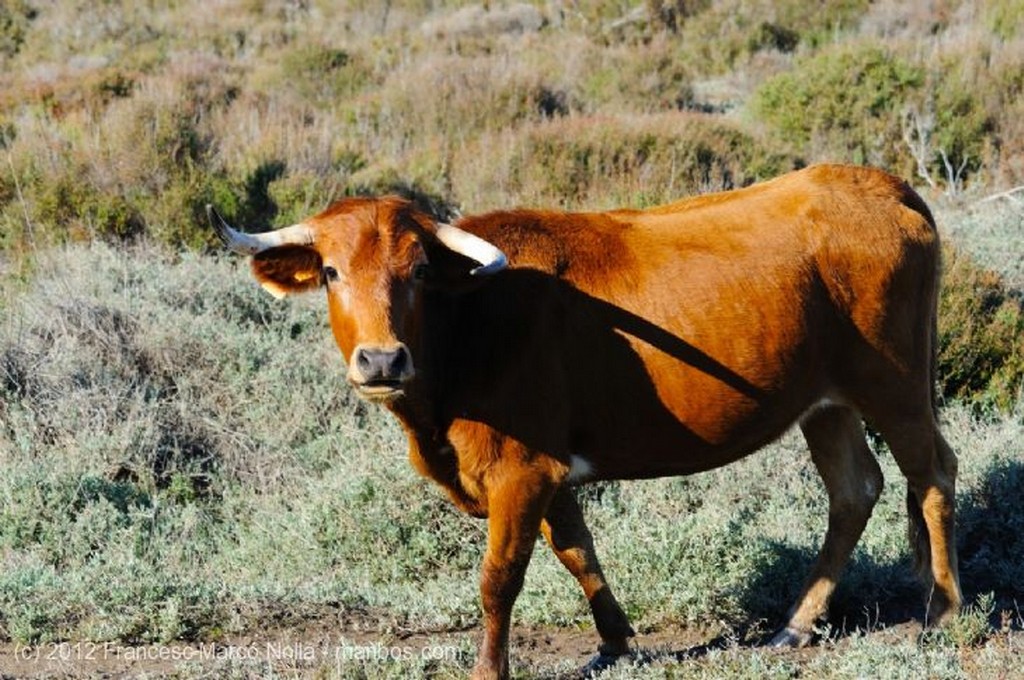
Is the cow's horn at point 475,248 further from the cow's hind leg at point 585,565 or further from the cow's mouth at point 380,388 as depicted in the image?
the cow's hind leg at point 585,565

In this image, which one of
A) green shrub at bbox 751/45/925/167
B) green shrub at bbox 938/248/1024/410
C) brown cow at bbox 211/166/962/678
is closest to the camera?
brown cow at bbox 211/166/962/678

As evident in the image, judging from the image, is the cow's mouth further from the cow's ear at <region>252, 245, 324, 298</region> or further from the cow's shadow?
the cow's shadow

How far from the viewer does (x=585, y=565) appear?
209 inches

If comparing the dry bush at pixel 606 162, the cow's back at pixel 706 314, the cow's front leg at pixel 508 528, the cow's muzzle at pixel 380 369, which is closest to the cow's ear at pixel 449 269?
the cow's back at pixel 706 314

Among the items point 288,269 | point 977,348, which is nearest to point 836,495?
point 288,269

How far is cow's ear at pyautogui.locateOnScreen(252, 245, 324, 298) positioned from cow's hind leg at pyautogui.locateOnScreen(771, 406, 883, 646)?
2288 mm

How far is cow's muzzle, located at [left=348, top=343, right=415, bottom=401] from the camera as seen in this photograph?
410 cm

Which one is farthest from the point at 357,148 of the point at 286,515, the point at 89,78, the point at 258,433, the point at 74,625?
the point at 74,625

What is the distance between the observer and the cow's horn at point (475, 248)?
4.43m

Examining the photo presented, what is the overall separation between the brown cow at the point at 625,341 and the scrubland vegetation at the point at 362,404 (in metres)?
0.62

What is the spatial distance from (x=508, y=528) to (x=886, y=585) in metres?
2.32

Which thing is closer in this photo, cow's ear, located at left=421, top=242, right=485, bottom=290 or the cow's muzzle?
the cow's muzzle

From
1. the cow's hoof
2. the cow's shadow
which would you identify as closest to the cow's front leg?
the cow's shadow

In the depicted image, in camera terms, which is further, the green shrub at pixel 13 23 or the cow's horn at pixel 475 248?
the green shrub at pixel 13 23
